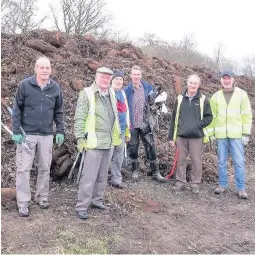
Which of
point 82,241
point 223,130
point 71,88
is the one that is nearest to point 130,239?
point 82,241

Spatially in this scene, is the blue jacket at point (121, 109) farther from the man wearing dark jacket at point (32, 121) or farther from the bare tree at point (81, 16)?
the bare tree at point (81, 16)

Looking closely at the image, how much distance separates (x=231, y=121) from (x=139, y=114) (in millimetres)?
1570

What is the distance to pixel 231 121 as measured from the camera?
22.8 ft

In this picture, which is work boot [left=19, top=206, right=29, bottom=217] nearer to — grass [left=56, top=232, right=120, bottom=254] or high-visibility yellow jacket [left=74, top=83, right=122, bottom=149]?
grass [left=56, top=232, right=120, bottom=254]

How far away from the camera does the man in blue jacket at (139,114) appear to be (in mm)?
6906

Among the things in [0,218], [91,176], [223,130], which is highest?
[223,130]

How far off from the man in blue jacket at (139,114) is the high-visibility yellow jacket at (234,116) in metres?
1.18

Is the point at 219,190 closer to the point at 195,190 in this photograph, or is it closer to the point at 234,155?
the point at 195,190

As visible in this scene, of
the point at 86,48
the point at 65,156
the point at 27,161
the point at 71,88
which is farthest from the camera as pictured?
the point at 86,48

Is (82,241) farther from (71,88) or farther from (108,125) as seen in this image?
(71,88)

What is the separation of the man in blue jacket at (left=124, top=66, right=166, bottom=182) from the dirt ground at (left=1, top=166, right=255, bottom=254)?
57 cm

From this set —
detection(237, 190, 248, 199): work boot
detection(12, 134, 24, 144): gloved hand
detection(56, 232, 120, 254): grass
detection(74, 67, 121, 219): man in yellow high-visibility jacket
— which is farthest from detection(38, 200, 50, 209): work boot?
detection(237, 190, 248, 199): work boot

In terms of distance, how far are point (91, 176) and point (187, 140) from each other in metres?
2.30

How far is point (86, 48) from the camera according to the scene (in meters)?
11.6
